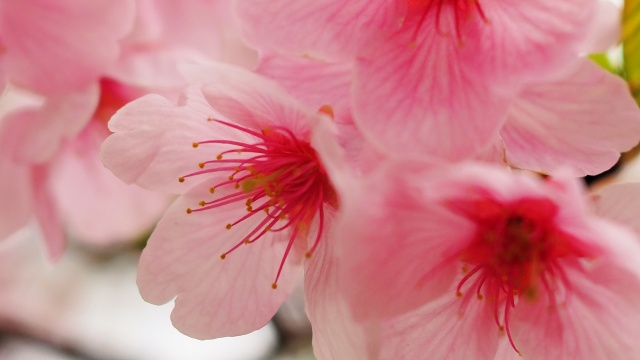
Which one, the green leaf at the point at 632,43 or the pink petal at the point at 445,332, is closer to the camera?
the pink petal at the point at 445,332

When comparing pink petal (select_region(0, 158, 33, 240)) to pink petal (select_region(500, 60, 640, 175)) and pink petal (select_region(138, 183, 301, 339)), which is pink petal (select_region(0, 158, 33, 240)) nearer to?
pink petal (select_region(138, 183, 301, 339))

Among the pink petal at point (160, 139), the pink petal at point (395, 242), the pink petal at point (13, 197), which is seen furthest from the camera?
the pink petal at point (13, 197)

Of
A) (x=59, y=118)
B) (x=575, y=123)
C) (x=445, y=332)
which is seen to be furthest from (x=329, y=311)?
(x=59, y=118)

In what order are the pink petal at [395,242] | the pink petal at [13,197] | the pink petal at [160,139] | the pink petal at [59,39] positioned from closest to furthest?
the pink petal at [395,242]
the pink petal at [160,139]
the pink petal at [59,39]
the pink petal at [13,197]

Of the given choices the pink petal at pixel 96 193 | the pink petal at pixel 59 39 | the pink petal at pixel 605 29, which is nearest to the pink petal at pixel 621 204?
the pink petal at pixel 605 29

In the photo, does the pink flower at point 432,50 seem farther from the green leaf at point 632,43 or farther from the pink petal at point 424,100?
the green leaf at point 632,43

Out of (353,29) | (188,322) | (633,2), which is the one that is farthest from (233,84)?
(633,2)

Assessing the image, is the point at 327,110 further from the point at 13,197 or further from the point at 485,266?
the point at 13,197

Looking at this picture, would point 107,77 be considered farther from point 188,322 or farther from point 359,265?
point 359,265

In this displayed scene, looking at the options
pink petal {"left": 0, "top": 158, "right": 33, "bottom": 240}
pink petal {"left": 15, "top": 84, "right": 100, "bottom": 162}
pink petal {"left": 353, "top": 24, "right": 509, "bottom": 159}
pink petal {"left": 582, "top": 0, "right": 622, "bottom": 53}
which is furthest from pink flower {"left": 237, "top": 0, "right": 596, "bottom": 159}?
pink petal {"left": 0, "top": 158, "right": 33, "bottom": 240}
